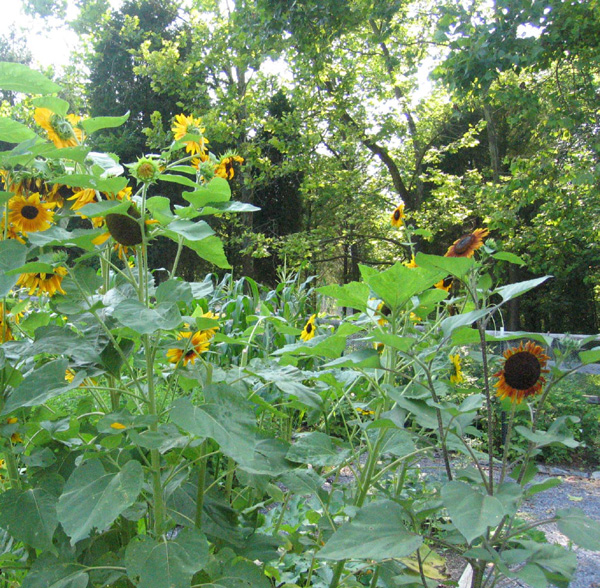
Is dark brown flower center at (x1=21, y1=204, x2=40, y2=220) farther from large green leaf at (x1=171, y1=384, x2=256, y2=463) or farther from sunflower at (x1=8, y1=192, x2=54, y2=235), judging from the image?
large green leaf at (x1=171, y1=384, x2=256, y2=463)

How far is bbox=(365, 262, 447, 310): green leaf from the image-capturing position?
0.82 m

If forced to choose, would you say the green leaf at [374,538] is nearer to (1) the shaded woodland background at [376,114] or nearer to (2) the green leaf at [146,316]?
(2) the green leaf at [146,316]

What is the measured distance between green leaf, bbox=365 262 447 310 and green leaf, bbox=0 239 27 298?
57 cm

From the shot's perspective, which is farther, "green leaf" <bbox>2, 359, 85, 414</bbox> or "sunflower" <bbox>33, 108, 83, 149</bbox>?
"sunflower" <bbox>33, 108, 83, 149</bbox>

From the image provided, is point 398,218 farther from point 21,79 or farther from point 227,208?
point 21,79

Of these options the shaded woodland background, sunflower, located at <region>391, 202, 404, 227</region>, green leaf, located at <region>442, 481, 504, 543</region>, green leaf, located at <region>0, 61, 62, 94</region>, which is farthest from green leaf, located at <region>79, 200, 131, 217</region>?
the shaded woodland background

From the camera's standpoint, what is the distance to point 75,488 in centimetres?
77

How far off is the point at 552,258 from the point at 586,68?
410cm

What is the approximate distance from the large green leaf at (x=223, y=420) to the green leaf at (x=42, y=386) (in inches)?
8.3

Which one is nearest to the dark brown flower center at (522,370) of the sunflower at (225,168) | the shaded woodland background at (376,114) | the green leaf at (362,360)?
the green leaf at (362,360)

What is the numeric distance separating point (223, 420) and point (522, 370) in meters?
0.48

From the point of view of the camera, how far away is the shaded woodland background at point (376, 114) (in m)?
4.84

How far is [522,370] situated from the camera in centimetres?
83

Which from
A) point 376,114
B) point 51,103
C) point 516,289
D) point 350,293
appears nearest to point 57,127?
point 51,103
